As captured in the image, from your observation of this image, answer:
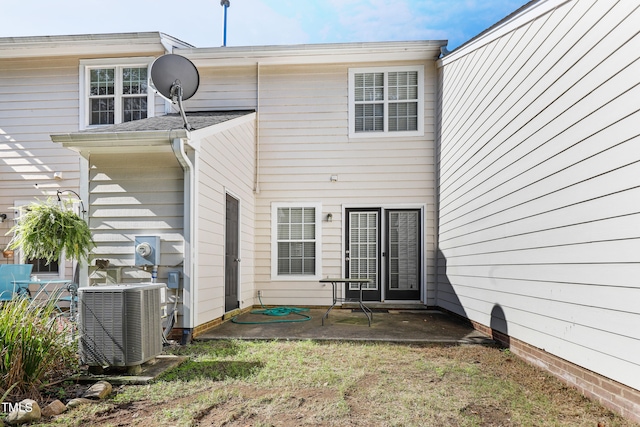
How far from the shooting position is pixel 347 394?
3031mm

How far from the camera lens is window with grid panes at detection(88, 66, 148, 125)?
24.6 feet

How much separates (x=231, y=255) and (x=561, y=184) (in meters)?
4.50

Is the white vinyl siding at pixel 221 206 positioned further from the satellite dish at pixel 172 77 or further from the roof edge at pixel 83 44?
the roof edge at pixel 83 44

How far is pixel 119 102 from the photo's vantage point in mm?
7500

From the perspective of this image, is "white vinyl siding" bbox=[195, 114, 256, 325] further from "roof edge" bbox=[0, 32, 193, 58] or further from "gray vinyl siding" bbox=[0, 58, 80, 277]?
"gray vinyl siding" bbox=[0, 58, 80, 277]

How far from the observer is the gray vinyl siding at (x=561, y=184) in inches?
105

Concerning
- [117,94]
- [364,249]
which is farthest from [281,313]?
[117,94]

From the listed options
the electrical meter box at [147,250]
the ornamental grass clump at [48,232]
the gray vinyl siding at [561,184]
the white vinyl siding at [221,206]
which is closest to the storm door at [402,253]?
the gray vinyl siding at [561,184]

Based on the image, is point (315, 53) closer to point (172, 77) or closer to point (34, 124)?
point (172, 77)

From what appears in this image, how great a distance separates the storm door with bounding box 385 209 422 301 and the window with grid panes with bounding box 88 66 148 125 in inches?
202

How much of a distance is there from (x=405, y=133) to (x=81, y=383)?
625 centimetres

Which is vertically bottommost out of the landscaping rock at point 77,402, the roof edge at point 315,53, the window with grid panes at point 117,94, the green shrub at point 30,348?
the landscaping rock at point 77,402

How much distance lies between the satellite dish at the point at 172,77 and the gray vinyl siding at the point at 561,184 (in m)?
3.65

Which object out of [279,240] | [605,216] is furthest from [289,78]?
[605,216]
